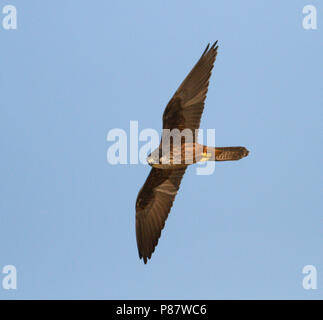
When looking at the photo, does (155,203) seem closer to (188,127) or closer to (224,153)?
(188,127)

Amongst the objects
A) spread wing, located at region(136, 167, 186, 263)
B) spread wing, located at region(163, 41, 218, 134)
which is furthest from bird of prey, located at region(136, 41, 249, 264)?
spread wing, located at region(136, 167, 186, 263)

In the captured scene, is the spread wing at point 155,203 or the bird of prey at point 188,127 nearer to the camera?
the bird of prey at point 188,127

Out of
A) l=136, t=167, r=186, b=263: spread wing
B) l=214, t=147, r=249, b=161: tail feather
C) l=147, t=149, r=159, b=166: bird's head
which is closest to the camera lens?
l=214, t=147, r=249, b=161: tail feather

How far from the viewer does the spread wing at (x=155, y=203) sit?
9.98 meters

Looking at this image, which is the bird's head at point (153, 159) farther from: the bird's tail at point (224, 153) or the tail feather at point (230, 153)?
the tail feather at point (230, 153)

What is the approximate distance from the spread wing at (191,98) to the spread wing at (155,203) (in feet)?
3.63

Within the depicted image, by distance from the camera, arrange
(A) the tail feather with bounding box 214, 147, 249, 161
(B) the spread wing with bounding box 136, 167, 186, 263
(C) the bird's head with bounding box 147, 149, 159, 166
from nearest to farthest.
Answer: (A) the tail feather with bounding box 214, 147, 249, 161
(C) the bird's head with bounding box 147, 149, 159, 166
(B) the spread wing with bounding box 136, 167, 186, 263

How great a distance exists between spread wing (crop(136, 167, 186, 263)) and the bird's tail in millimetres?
974

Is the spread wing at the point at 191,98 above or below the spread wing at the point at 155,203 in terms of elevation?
above

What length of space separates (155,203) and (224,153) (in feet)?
6.54

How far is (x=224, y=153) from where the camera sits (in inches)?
348

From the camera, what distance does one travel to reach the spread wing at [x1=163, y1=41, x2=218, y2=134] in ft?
28.9

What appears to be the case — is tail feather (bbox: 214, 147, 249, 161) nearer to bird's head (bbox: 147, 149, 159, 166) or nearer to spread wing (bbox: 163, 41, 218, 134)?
spread wing (bbox: 163, 41, 218, 134)

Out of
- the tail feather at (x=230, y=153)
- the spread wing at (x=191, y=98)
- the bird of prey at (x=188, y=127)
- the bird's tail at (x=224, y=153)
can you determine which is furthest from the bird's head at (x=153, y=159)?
the tail feather at (x=230, y=153)
